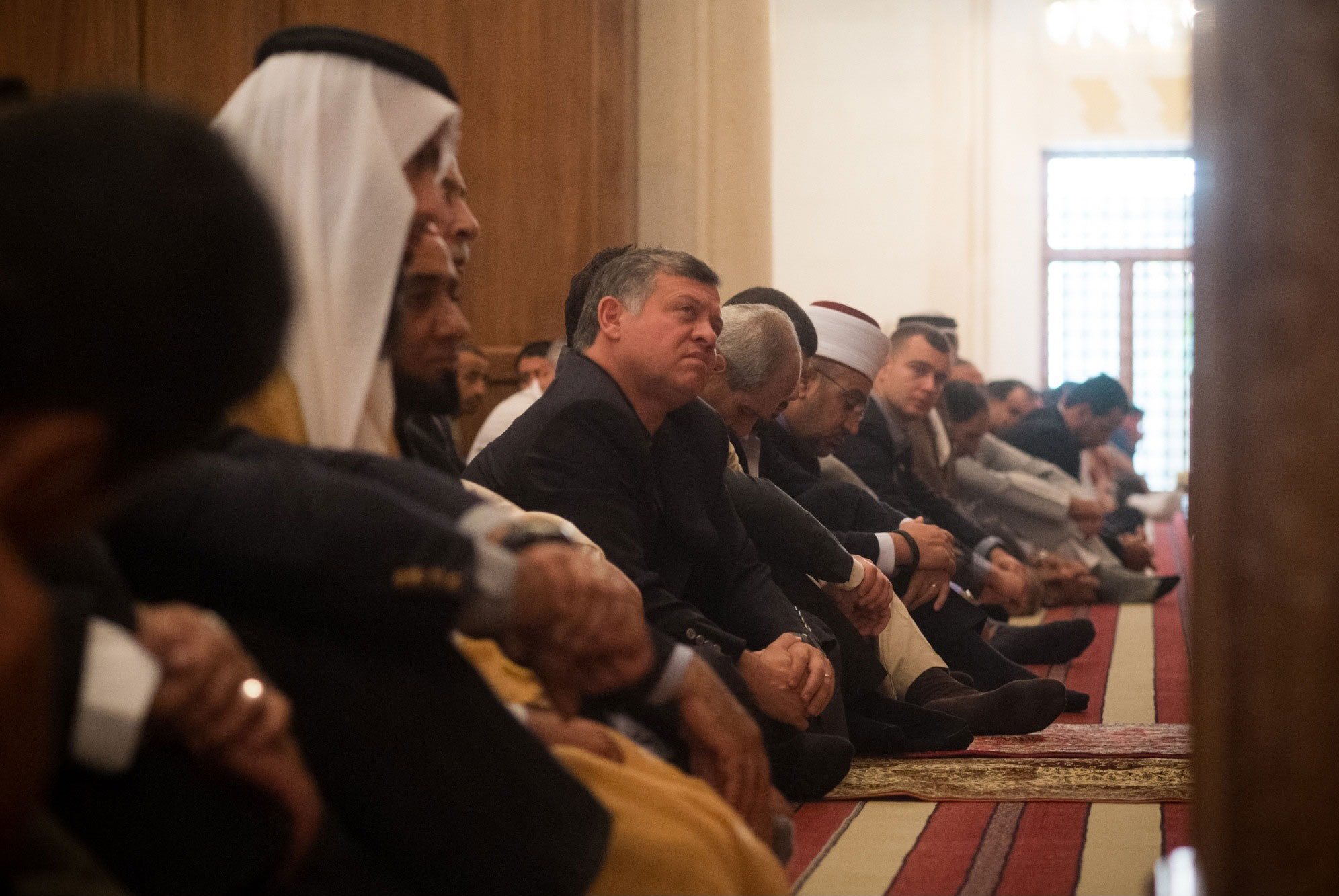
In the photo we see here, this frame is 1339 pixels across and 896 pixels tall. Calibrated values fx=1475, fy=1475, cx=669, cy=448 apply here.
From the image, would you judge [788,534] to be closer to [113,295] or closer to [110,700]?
[110,700]

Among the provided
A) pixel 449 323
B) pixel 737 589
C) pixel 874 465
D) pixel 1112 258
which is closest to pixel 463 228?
pixel 449 323

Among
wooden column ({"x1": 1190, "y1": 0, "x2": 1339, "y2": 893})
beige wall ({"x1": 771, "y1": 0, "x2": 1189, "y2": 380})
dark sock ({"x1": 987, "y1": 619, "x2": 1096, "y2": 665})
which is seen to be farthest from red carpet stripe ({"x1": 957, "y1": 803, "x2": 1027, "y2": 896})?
beige wall ({"x1": 771, "y1": 0, "x2": 1189, "y2": 380})

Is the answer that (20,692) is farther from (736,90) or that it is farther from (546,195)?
(736,90)

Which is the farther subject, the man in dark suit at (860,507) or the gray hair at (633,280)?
the man in dark suit at (860,507)

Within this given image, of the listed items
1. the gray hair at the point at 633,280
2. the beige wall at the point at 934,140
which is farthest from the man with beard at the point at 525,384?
the beige wall at the point at 934,140

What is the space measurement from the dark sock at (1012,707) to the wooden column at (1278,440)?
291cm

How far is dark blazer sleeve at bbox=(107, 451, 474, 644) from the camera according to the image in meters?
1.57

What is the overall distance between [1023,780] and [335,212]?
94.8 inches

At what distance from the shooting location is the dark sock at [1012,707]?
438 cm

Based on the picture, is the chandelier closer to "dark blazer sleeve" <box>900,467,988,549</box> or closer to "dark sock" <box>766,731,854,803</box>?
"dark blazer sleeve" <box>900,467,988,549</box>

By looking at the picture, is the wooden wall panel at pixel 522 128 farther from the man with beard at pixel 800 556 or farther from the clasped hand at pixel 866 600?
the clasped hand at pixel 866 600

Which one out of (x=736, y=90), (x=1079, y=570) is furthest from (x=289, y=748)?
(x=1079, y=570)

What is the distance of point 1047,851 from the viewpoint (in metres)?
3.06

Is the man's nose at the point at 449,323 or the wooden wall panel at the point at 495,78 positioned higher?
the wooden wall panel at the point at 495,78
